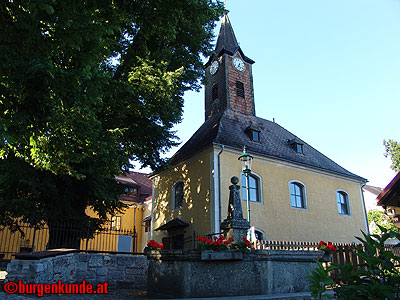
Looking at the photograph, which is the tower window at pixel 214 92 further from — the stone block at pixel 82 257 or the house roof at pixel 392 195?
the house roof at pixel 392 195

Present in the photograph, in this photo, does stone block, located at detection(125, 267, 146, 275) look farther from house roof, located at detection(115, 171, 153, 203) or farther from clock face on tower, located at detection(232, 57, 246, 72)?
house roof, located at detection(115, 171, 153, 203)

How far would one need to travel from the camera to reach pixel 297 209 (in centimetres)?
1709

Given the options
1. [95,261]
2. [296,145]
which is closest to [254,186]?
[296,145]

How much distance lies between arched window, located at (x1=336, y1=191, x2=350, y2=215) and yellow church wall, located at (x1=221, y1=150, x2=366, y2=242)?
0.23m

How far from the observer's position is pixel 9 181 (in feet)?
34.0

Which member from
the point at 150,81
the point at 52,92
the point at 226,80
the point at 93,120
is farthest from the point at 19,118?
the point at 226,80

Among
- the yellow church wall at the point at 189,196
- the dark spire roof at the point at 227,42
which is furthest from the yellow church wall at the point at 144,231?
the dark spire roof at the point at 227,42

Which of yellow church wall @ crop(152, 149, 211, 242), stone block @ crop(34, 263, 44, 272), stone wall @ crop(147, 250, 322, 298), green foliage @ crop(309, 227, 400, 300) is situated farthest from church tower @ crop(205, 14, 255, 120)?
green foliage @ crop(309, 227, 400, 300)

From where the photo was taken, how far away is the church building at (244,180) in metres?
15.5

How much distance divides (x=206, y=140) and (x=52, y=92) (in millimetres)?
11805

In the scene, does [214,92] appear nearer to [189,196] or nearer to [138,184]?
[189,196]

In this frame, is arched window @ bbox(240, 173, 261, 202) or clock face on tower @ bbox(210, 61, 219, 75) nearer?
arched window @ bbox(240, 173, 261, 202)

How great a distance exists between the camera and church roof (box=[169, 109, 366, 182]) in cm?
1659

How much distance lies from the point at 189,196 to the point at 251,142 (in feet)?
14.7
